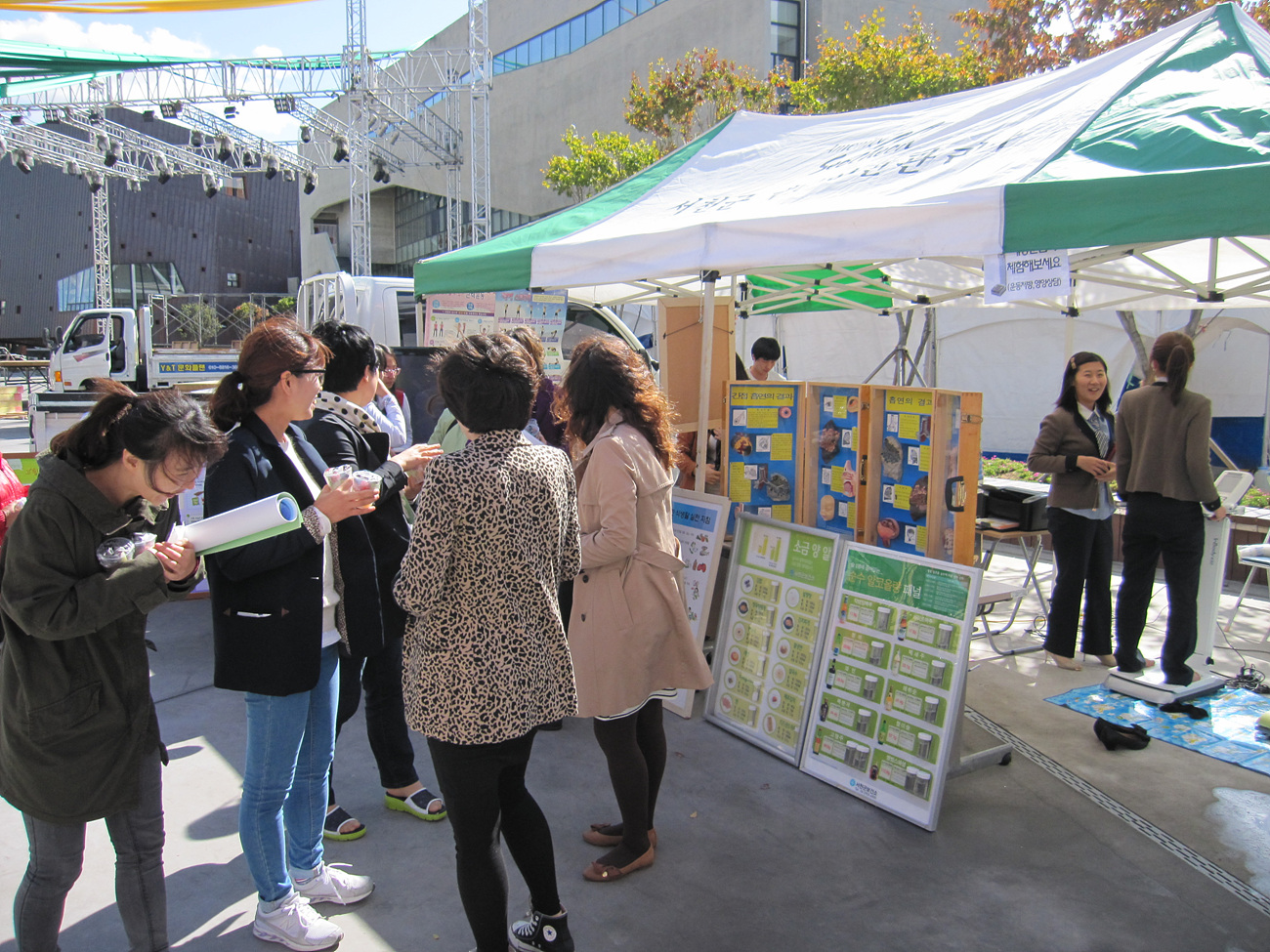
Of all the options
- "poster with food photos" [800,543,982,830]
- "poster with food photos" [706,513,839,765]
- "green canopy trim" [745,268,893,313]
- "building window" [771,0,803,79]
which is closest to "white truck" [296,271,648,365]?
"green canopy trim" [745,268,893,313]

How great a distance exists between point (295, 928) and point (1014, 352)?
13.6m

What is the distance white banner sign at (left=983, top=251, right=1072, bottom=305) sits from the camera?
2822 mm

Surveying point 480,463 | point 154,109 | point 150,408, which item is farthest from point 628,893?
point 154,109

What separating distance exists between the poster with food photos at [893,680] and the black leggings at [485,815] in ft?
5.54

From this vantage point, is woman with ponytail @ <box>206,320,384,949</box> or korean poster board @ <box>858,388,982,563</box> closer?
woman with ponytail @ <box>206,320,384,949</box>

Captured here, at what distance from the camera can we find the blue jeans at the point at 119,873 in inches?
82.3

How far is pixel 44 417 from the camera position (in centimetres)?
1202

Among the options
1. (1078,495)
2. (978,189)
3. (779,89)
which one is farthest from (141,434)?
(779,89)

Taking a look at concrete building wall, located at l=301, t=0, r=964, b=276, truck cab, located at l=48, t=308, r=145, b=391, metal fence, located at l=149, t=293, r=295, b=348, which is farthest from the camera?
metal fence, located at l=149, t=293, r=295, b=348

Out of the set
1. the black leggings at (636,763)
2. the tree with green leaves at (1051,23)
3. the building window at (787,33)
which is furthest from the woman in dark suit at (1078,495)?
the building window at (787,33)

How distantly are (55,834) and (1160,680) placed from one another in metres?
4.88

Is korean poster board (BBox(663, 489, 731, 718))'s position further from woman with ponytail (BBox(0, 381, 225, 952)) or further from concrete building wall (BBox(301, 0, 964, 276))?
concrete building wall (BBox(301, 0, 964, 276))

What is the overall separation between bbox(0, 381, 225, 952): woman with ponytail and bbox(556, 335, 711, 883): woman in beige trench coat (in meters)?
1.18

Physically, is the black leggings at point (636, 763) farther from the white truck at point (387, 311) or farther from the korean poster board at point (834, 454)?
the white truck at point (387, 311)
